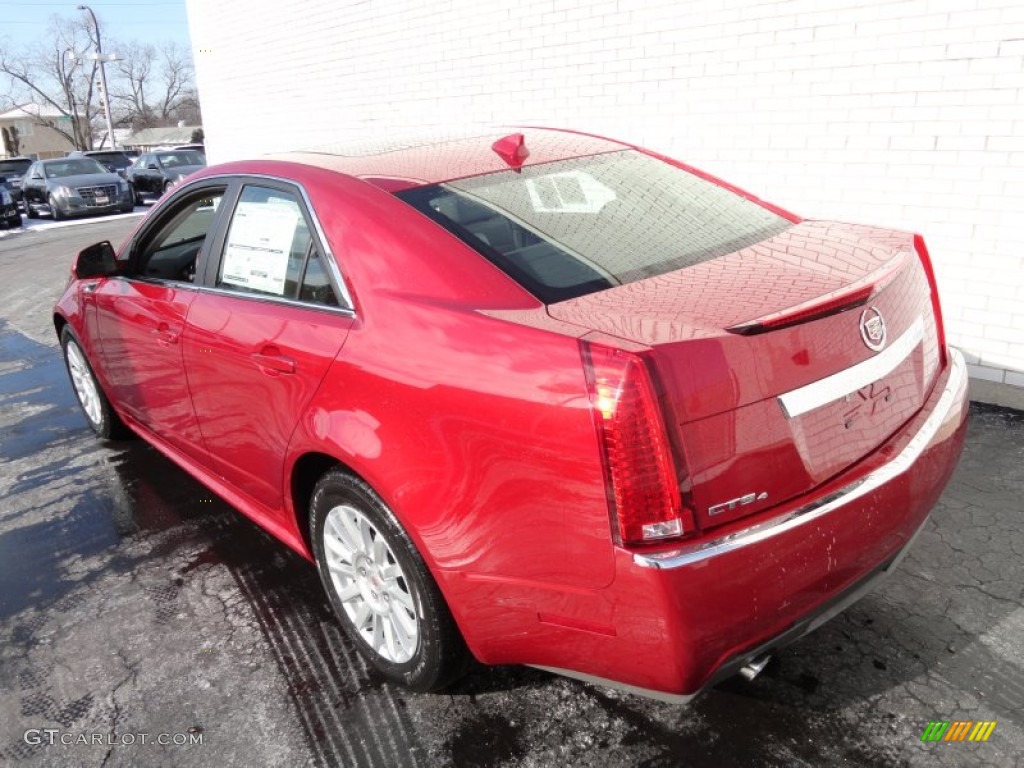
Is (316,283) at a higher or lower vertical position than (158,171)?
higher

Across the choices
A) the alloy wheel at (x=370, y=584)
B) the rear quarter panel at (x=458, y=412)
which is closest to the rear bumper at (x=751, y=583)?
the rear quarter panel at (x=458, y=412)

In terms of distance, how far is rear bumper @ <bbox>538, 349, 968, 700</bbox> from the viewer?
→ 1.81 metres

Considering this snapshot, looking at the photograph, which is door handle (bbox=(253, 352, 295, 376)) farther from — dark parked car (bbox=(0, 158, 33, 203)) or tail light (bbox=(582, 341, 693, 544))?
dark parked car (bbox=(0, 158, 33, 203))

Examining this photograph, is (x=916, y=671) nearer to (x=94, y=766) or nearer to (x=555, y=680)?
(x=555, y=680)

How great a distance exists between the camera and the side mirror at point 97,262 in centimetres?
391

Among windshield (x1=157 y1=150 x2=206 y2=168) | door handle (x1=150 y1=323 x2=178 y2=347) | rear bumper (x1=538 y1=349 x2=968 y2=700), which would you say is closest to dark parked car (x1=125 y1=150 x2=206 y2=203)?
windshield (x1=157 y1=150 x2=206 y2=168)

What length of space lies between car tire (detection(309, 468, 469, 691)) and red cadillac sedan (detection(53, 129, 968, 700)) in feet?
0.03

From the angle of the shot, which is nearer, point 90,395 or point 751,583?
point 751,583

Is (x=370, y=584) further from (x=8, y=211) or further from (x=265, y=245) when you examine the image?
(x=8, y=211)

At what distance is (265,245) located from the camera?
2.98 m

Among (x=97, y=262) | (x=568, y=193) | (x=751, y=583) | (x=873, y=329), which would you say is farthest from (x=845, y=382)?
(x=97, y=262)

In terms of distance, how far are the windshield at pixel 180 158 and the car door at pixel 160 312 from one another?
73.2 ft

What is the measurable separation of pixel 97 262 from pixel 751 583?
11.1ft

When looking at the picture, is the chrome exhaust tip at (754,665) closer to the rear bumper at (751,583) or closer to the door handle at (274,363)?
the rear bumper at (751,583)
